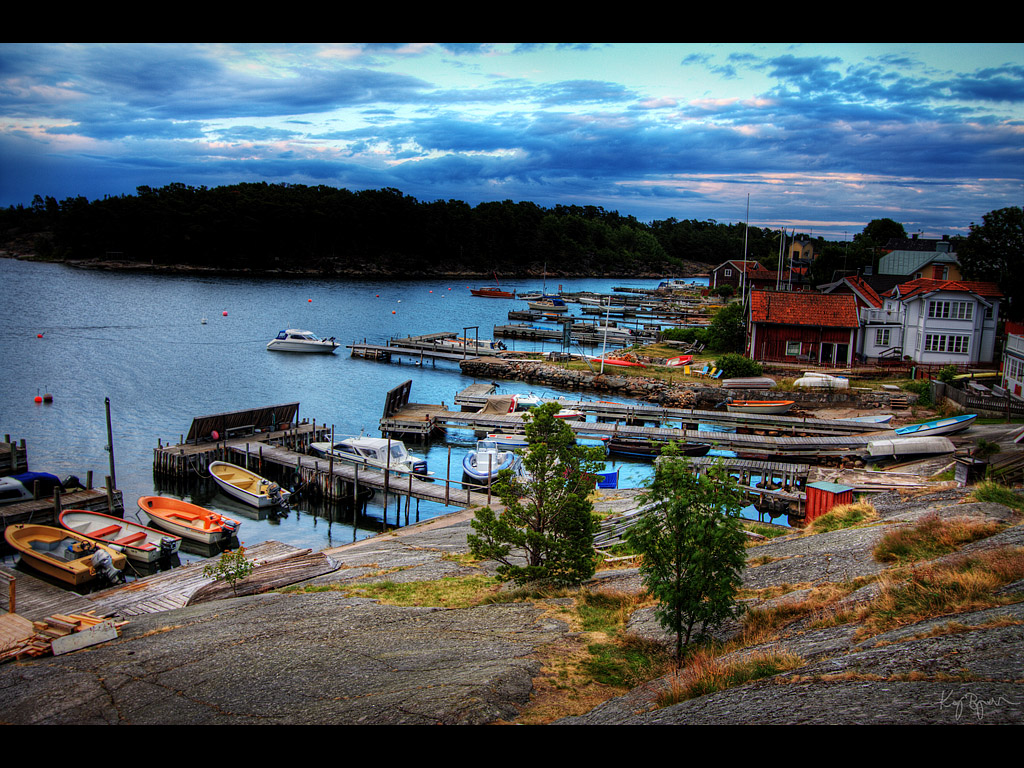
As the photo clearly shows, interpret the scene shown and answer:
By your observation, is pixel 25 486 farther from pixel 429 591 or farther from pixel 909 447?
pixel 909 447

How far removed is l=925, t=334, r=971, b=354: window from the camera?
47.7 metres

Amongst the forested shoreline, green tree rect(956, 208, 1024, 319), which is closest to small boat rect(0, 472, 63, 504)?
green tree rect(956, 208, 1024, 319)

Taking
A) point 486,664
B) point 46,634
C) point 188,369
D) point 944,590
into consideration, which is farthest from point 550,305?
point 944,590

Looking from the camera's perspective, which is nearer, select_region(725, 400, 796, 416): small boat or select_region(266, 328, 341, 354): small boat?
select_region(725, 400, 796, 416): small boat

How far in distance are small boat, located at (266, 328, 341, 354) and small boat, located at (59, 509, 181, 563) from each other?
150 feet

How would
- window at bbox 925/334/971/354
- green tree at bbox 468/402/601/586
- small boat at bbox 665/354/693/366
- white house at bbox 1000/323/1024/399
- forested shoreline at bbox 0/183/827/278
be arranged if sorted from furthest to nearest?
forested shoreline at bbox 0/183/827/278
small boat at bbox 665/354/693/366
window at bbox 925/334/971/354
white house at bbox 1000/323/1024/399
green tree at bbox 468/402/601/586

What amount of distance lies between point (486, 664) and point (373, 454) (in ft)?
88.4

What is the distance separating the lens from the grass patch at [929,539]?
12.9 m

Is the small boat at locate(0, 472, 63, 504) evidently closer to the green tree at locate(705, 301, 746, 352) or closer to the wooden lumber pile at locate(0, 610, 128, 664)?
the wooden lumber pile at locate(0, 610, 128, 664)

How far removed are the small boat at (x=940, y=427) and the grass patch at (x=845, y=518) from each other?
Result: 51.5 feet

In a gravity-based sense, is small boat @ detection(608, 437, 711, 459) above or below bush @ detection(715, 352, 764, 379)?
below
